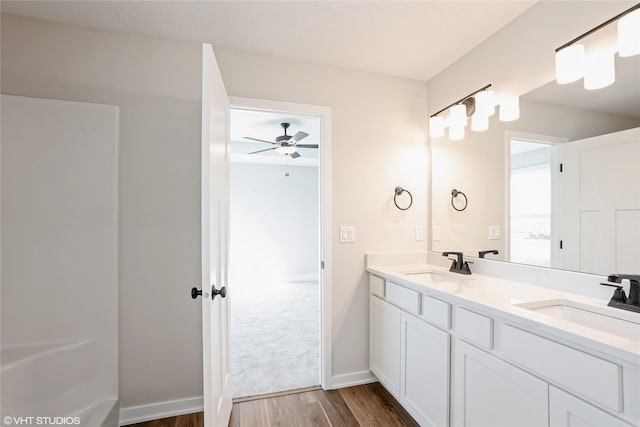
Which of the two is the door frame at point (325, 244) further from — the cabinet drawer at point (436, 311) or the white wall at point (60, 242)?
the white wall at point (60, 242)

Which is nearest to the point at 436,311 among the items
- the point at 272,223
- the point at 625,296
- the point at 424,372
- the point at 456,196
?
the point at 424,372

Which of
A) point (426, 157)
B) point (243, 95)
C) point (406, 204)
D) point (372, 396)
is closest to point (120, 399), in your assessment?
point (372, 396)

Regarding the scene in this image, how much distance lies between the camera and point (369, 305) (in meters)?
2.33

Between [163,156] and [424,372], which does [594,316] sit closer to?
[424,372]

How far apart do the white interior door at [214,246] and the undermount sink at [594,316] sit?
1372 mm

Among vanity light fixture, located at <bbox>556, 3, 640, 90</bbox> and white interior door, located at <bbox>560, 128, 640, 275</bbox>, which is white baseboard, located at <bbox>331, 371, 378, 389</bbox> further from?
vanity light fixture, located at <bbox>556, 3, 640, 90</bbox>

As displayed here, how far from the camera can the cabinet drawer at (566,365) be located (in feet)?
2.90

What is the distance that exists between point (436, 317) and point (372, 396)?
935 mm

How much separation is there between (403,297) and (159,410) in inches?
67.1

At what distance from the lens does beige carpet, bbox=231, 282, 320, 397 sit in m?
2.31

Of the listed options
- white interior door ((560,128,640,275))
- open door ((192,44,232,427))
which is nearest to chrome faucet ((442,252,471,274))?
white interior door ((560,128,640,275))

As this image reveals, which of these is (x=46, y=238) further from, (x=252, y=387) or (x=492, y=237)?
(x=492, y=237)

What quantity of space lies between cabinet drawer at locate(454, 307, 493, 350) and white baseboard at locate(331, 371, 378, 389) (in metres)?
1.11

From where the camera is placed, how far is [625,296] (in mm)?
1205
